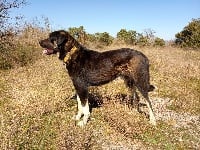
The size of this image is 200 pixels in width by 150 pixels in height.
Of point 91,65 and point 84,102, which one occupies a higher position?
point 91,65

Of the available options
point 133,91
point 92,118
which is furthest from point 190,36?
point 92,118

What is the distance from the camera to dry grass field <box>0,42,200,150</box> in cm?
611

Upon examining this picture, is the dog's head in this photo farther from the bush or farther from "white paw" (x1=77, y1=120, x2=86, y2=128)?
the bush

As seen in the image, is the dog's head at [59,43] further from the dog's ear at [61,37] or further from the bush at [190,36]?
the bush at [190,36]

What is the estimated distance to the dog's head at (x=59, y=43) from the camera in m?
7.69

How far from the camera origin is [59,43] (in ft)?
25.3

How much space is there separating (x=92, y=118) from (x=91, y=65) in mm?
1175

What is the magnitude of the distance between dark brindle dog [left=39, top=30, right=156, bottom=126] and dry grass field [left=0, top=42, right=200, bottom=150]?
487 mm

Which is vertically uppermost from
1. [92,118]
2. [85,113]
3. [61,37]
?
[61,37]

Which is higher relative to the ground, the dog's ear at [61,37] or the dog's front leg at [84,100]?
the dog's ear at [61,37]

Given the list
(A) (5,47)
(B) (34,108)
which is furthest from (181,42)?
(B) (34,108)

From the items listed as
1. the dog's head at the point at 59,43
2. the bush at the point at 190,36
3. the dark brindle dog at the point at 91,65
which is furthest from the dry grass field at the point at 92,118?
the bush at the point at 190,36

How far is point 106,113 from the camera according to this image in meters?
7.86

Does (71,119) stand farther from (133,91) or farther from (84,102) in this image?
(133,91)
